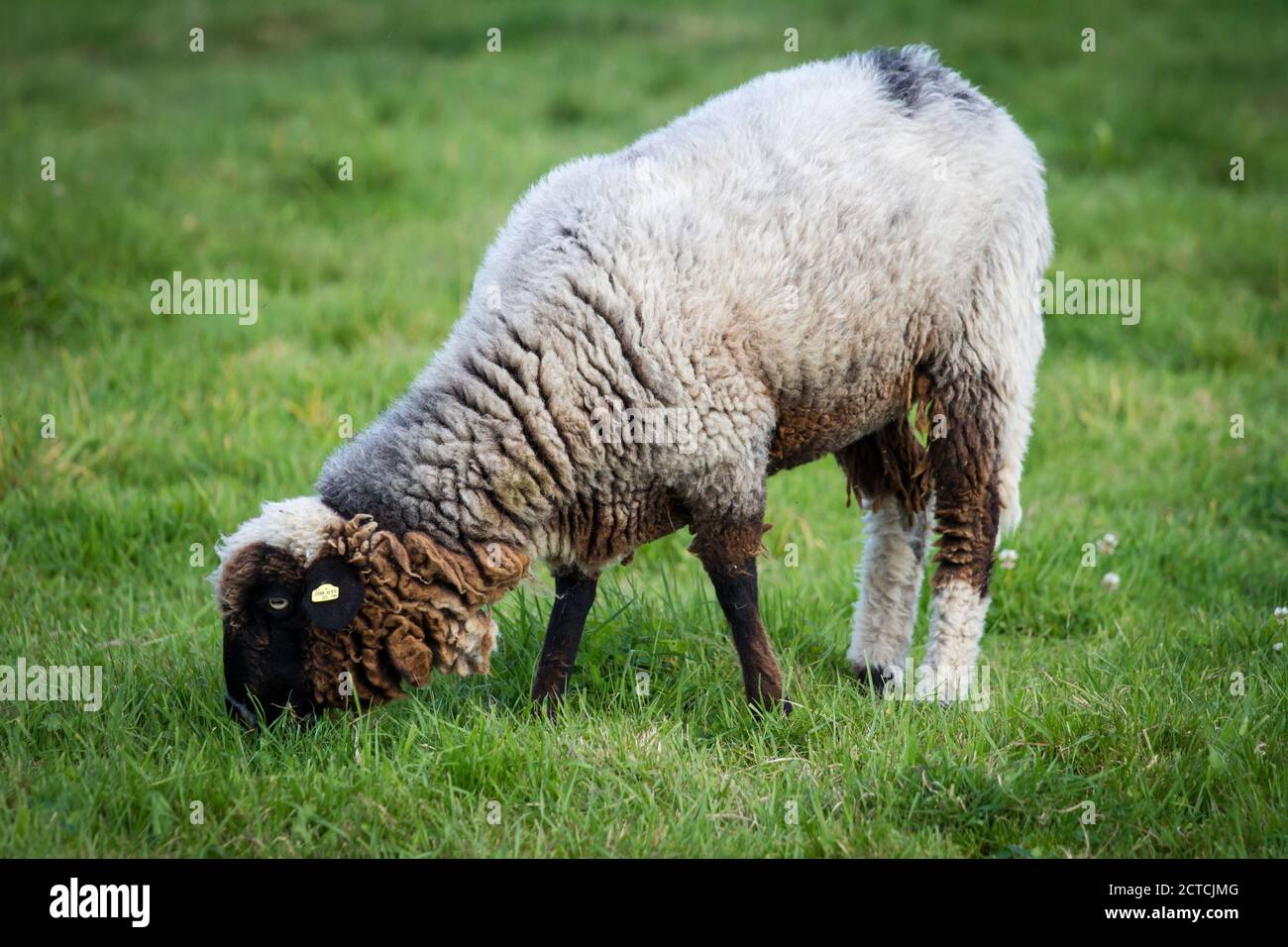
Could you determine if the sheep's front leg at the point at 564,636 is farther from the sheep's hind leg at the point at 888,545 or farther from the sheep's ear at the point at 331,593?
the sheep's hind leg at the point at 888,545

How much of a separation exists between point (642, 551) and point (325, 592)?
8.23 feet

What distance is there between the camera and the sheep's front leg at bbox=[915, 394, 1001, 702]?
4.86 m

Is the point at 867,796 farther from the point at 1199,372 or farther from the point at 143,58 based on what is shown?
the point at 143,58

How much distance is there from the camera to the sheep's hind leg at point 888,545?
17.1 ft

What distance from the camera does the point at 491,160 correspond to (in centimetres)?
1009

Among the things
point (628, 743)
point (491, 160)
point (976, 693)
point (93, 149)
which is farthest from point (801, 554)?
point (93, 149)

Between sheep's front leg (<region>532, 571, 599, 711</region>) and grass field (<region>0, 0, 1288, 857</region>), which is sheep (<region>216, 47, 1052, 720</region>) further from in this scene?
grass field (<region>0, 0, 1288, 857</region>)

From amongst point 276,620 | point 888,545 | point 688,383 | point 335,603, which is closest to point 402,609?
point 335,603

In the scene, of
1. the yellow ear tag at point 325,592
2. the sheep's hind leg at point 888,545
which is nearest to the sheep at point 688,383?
the yellow ear tag at point 325,592

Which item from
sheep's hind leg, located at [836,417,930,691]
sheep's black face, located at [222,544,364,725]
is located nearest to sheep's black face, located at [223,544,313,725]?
sheep's black face, located at [222,544,364,725]

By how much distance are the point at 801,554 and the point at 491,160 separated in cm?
506

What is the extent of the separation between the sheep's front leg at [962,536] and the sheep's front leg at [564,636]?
4.09ft

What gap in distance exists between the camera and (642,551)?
20.7ft

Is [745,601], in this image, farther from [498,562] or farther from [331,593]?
[331,593]
